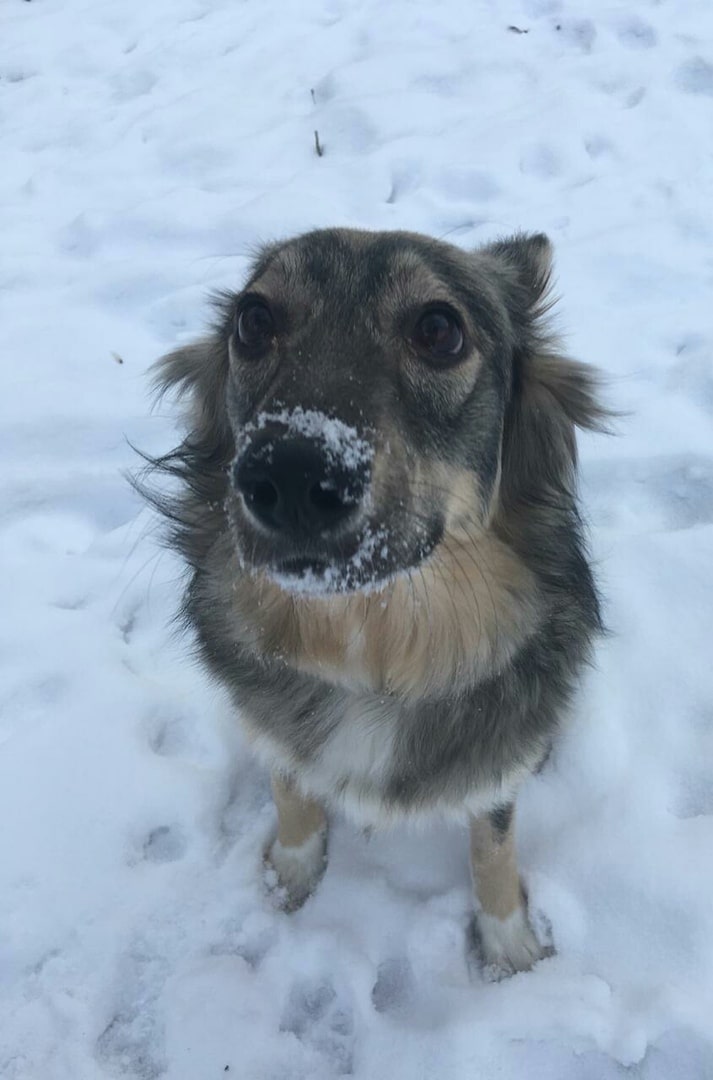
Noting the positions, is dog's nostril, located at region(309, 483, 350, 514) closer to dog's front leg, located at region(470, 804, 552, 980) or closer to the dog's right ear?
the dog's right ear

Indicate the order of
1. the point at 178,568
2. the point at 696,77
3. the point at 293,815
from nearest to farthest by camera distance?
1. the point at 293,815
2. the point at 178,568
3. the point at 696,77

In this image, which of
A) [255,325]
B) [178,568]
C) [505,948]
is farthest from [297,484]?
[178,568]

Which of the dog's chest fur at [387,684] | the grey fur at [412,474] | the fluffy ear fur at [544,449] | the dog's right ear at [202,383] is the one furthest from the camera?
the dog's right ear at [202,383]

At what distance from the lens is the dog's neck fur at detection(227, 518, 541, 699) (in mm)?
2162

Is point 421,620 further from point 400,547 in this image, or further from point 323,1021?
point 323,1021

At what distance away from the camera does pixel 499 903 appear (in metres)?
2.52

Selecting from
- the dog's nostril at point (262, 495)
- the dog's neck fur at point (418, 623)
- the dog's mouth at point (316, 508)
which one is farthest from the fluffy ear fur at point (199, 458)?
the dog's nostril at point (262, 495)

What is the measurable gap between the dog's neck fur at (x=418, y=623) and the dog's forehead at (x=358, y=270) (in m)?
0.64

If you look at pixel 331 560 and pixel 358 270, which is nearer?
pixel 331 560

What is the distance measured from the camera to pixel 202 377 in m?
2.69

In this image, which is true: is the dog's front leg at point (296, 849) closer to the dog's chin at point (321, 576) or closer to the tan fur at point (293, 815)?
the tan fur at point (293, 815)

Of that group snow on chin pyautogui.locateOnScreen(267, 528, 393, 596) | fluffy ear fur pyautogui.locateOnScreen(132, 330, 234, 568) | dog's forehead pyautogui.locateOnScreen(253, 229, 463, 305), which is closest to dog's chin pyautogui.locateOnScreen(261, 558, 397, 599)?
snow on chin pyautogui.locateOnScreen(267, 528, 393, 596)

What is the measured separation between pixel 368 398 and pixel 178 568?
6.25ft

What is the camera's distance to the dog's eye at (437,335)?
211 cm
